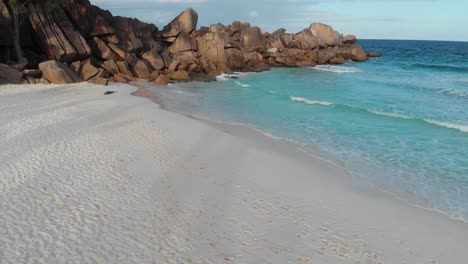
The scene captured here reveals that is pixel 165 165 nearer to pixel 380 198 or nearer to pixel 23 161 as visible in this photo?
pixel 23 161

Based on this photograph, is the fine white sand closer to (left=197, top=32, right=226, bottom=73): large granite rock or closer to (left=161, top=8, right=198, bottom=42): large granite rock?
(left=197, top=32, right=226, bottom=73): large granite rock

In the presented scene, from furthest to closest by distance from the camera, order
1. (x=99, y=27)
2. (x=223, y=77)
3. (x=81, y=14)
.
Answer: (x=223, y=77), (x=99, y=27), (x=81, y=14)

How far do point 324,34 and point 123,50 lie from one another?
49784 mm

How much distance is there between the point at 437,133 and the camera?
21.4 meters

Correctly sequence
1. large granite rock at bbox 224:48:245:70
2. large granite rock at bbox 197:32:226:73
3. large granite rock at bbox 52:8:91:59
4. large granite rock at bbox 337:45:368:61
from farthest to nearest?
1. large granite rock at bbox 337:45:368:61
2. large granite rock at bbox 224:48:245:70
3. large granite rock at bbox 197:32:226:73
4. large granite rock at bbox 52:8:91:59

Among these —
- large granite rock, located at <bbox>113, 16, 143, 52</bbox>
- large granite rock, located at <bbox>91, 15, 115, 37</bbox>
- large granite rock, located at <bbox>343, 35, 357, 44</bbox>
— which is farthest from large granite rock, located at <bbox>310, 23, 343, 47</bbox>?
large granite rock, located at <bbox>91, 15, 115, 37</bbox>

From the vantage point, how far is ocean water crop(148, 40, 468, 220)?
566 inches

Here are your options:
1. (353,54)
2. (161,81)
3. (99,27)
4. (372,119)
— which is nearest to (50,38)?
(99,27)

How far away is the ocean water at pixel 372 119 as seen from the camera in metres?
14.4

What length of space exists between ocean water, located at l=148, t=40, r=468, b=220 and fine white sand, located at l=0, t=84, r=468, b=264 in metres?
2.09

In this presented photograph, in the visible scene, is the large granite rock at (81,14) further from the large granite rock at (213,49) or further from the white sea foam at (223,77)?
the large granite rock at (213,49)

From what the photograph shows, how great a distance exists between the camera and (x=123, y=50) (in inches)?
1583

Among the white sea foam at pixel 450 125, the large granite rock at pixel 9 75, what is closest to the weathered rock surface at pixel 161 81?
the large granite rock at pixel 9 75

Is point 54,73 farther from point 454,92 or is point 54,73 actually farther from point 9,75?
point 454,92
